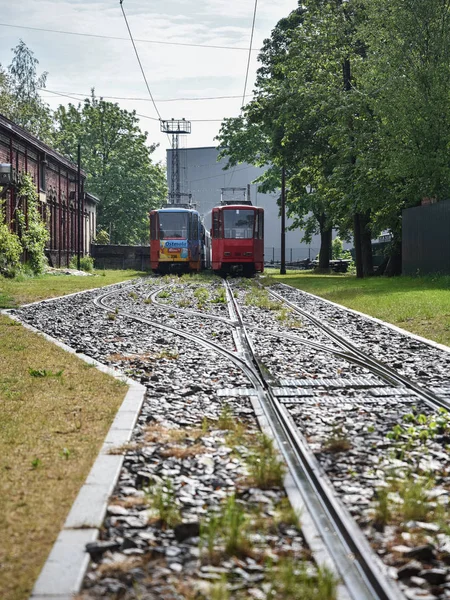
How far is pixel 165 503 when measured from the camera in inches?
170

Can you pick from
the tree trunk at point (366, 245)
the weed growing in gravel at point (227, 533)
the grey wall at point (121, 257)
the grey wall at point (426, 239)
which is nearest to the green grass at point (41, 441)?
the weed growing in gravel at point (227, 533)

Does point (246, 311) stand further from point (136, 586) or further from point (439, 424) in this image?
point (136, 586)

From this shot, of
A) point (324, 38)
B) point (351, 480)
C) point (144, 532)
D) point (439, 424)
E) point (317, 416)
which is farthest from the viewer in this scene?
point (324, 38)

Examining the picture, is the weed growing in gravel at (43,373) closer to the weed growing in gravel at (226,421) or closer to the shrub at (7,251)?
the weed growing in gravel at (226,421)

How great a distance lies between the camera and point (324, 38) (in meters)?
34.2

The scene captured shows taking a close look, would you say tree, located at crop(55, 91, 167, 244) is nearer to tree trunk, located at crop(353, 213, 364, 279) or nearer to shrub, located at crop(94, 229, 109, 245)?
shrub, located at crop(94, 229, 109, 245)

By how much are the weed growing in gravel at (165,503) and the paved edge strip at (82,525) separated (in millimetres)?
238

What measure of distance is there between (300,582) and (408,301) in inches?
615

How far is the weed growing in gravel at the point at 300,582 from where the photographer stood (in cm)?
315

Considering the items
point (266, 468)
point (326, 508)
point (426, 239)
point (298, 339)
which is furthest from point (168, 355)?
point (426, 239)

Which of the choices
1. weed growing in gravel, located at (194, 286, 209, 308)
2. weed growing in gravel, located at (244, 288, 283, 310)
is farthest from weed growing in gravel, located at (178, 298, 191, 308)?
weed growing in gravel, located at (244, 288, 283, 310)

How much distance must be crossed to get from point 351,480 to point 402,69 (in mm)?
26537

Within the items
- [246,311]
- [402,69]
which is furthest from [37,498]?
[402,69]

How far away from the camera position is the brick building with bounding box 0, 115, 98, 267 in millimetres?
35906
